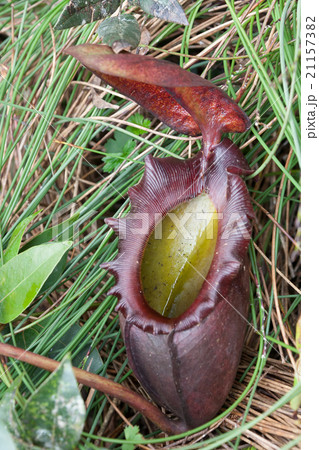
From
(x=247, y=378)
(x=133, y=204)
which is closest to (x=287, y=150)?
(x=133, y=204)

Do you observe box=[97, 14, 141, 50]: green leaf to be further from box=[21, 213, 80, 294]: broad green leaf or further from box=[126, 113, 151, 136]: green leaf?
box=[21, 213, 80, 294]: broad green leaf

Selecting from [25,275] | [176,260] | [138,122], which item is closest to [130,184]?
[138,122]

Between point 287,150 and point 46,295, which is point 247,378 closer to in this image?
point 46,295

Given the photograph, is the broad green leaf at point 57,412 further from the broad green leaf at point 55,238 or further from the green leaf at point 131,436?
the broad green leaf at point 55,238

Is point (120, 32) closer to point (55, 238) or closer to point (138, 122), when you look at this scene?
point (138, 122)

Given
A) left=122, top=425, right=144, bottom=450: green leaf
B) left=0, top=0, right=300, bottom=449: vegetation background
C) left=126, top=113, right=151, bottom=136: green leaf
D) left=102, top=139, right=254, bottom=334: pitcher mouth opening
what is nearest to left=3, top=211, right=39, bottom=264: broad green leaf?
left=0, top=0, right=300, bottom=449: vegetation background
